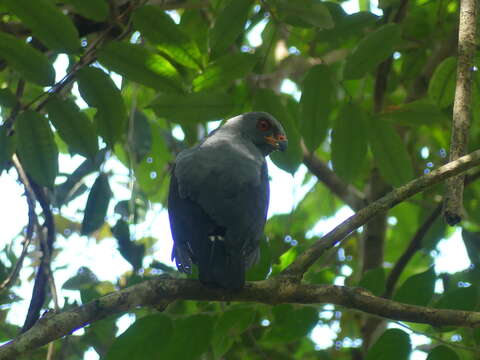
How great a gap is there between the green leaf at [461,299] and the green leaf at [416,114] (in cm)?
138

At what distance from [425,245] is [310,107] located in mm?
2051

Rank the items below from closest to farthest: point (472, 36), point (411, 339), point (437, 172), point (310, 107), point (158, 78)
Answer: point (437, 172) → point (411, 339) → point (472, 36) → point (158, 78) → point (310, 107)

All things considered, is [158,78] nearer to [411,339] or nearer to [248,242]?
[248,242]

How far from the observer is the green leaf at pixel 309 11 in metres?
4.13

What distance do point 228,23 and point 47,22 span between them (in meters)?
1.05

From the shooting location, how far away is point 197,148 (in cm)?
454

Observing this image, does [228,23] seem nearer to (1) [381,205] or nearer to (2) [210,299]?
(1) [381,205]

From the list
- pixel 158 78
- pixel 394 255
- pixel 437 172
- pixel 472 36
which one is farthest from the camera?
pixel 394 255

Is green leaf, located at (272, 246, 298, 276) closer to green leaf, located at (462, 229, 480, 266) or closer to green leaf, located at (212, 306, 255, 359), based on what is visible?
green leaf, located at (212, 306, 255, 359)

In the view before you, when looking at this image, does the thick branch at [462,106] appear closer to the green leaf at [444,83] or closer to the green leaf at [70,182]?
the green leaf at [444,83]

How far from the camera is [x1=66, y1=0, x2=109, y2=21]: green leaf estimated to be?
4.00m

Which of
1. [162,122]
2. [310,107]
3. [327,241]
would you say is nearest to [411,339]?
[327,241]

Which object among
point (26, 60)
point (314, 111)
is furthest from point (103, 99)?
point (314, 111)

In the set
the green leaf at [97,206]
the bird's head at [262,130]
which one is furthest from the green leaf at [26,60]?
the bird's head at [262,130]
